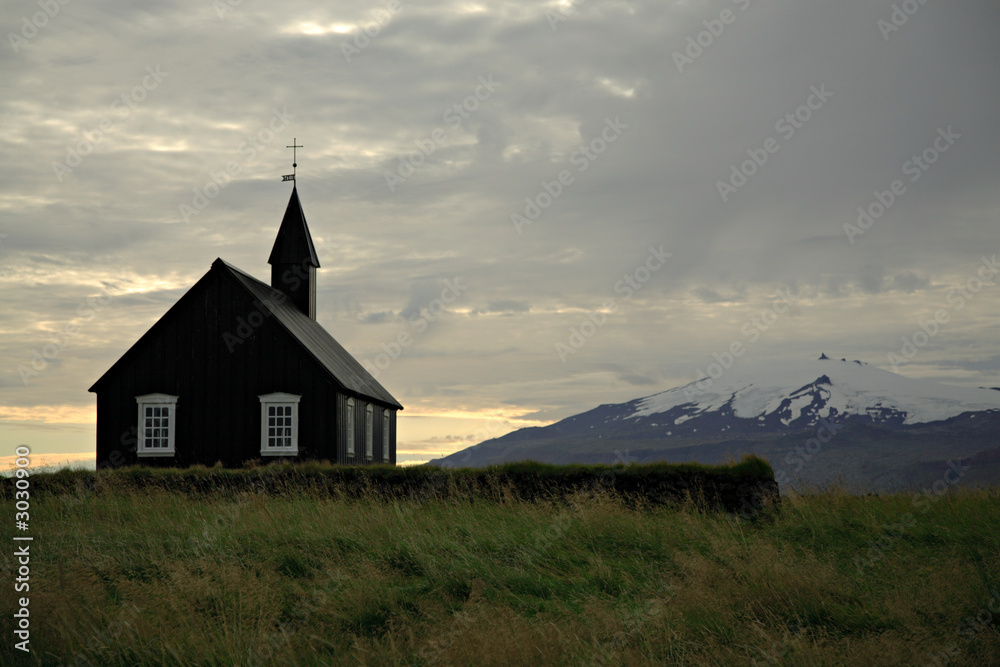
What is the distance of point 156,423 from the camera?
27531mm

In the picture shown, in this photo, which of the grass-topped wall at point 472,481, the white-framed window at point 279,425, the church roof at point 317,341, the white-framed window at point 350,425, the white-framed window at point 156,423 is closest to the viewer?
the grass-topped wall at point 472,481

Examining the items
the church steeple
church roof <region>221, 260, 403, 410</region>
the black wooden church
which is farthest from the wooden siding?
the church steeple

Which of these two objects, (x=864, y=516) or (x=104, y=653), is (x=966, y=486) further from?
(x=104, y=653)

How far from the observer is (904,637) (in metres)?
8.12

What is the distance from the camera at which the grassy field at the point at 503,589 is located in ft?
25.1

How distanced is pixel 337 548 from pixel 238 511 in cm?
418

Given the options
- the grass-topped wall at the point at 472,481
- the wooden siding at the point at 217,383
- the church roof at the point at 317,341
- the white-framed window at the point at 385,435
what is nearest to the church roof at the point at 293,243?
the church roof at the point at 317,341

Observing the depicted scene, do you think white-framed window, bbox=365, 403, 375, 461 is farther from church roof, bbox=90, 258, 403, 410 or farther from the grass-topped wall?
the grass-topped wall

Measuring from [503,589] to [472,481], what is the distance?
8514 mm

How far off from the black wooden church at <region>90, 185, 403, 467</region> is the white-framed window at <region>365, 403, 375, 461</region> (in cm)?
399

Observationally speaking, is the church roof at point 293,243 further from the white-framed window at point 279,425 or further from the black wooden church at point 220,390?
the white-framed window at point 279,425

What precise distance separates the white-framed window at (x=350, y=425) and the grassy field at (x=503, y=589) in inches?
541

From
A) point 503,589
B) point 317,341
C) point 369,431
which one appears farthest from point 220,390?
point 503,589

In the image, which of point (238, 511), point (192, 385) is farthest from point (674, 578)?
point (192, 385)
